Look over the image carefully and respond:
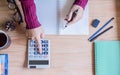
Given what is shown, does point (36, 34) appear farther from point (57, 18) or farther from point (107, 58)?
point (107, 58)

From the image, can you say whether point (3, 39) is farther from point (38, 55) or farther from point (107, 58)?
point (107, 58)

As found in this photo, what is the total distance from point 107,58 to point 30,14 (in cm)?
30

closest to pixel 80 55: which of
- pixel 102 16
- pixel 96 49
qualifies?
pixel 96 49

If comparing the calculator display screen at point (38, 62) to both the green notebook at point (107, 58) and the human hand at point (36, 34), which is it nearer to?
the human hand at point (36, 34)

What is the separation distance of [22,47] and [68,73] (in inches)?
7.2

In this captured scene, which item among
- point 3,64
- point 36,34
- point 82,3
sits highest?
point 82,3

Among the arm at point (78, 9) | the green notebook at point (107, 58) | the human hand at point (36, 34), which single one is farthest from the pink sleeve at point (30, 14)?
the green notebook at point (107, 58)

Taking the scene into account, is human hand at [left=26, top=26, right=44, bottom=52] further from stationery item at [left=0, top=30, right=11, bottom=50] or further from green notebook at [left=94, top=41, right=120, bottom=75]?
green notebook at [left=94, top=41, right=120, bottom=75]

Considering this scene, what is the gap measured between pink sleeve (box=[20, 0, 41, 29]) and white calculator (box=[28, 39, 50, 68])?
7 cm

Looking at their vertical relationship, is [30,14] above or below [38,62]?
above

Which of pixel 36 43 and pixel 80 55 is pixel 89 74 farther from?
pixel 36 43

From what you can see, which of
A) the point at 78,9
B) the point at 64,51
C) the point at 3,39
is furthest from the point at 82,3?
the point at 3,39

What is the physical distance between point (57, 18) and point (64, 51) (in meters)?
0.12

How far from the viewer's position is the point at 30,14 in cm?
82
